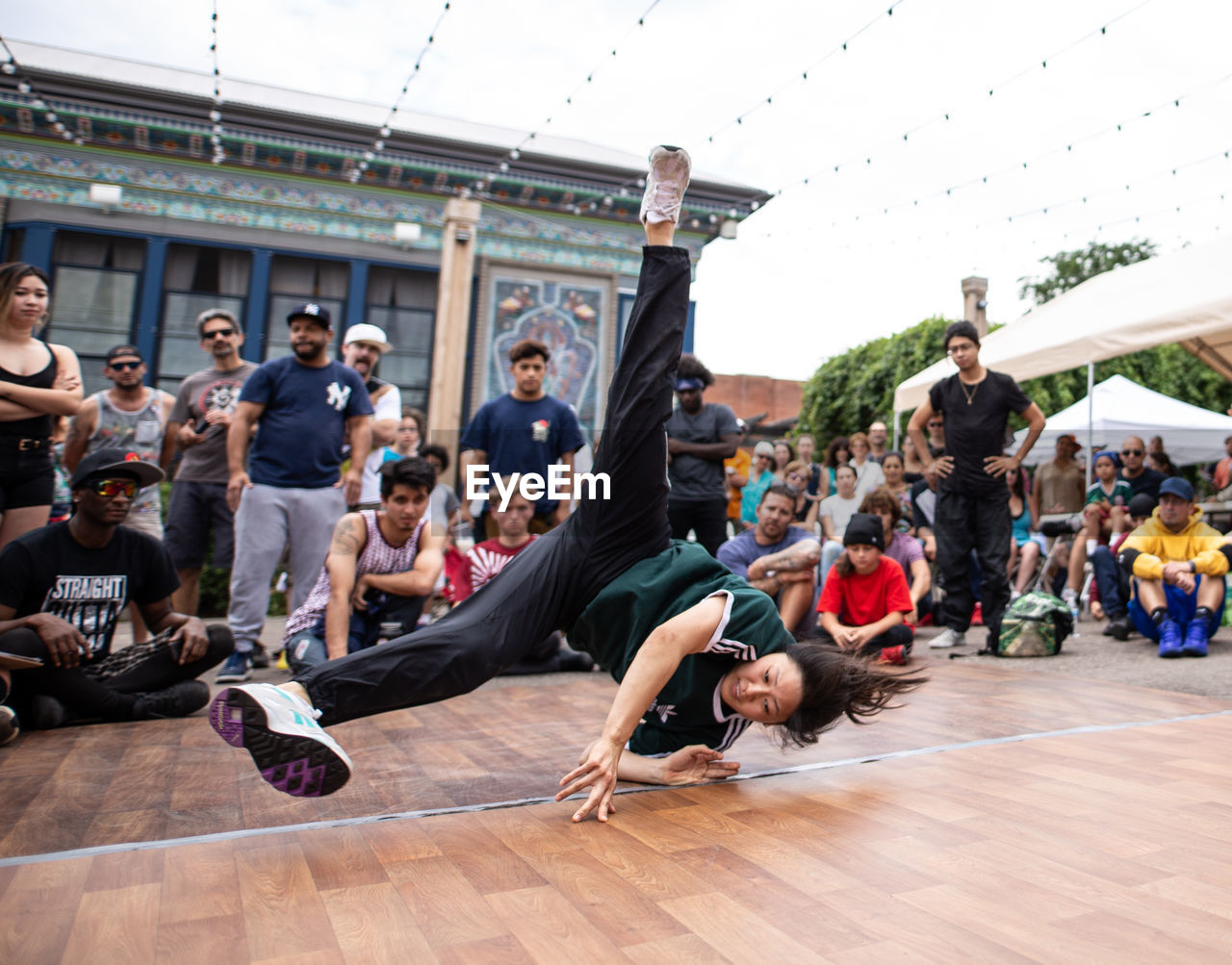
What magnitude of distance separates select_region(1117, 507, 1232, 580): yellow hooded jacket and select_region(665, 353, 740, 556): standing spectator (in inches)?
86.2

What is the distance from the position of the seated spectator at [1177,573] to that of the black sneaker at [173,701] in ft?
14.1

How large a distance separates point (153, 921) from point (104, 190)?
403 inches

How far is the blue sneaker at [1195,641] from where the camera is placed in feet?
13.9

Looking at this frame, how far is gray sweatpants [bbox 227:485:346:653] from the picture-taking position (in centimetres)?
375

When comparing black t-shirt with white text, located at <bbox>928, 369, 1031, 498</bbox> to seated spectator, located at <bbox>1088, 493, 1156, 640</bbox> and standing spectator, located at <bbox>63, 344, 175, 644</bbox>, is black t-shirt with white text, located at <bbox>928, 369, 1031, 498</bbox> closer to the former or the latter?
seated spectator, located at <bbox>1088, 493, 1156, 640</bbox>

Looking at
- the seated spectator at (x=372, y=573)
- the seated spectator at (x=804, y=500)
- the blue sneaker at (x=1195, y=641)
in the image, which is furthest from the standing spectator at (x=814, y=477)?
the seated spectator at (x=372, y=573)

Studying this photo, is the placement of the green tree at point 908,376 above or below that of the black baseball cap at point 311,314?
above

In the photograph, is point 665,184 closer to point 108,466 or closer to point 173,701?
point 108,466

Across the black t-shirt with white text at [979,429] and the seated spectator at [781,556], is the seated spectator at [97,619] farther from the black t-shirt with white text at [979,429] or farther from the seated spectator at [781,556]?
the black t-shirt with white text at [979,429]

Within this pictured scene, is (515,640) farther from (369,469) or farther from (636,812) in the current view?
(369,469)

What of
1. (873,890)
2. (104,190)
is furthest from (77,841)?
(104,190)

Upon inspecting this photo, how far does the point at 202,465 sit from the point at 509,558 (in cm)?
154

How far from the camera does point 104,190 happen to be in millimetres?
9461

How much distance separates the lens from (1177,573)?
4.37m
